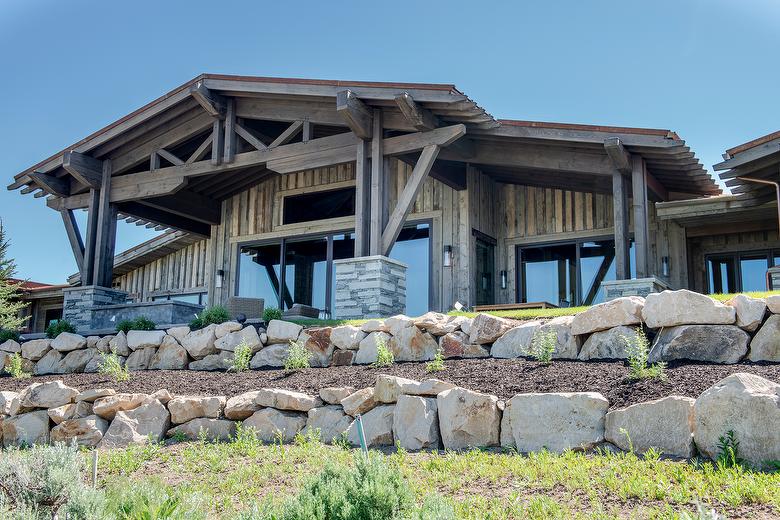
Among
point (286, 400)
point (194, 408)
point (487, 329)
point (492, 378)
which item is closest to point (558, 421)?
point (492, 378)

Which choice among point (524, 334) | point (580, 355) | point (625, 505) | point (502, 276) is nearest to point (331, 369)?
point (524, 334)

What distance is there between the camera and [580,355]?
7.40 meters

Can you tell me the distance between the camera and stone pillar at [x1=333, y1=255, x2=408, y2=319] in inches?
444

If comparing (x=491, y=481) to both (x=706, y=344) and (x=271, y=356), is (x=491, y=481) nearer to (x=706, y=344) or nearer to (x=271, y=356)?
(x=706, y=344)

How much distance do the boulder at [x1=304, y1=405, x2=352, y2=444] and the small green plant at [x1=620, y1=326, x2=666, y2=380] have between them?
2.56 m

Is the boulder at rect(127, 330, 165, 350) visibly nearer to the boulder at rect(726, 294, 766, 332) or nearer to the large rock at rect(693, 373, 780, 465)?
the boulder at rect(726, 294, 766, 332)

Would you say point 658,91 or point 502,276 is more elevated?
point 658,91

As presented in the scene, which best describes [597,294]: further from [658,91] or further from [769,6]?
[769,6]

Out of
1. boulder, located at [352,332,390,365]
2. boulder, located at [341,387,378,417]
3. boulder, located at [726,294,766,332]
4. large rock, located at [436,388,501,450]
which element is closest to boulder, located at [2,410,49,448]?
boulder, located at [352,332,390,365]

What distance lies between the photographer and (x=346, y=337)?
352 inches

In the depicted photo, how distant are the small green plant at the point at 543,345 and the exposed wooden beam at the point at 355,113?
16.6ft

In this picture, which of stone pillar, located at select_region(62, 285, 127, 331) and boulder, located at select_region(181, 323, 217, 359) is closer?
boulder, located at select_region(181, 323, 217, 359)

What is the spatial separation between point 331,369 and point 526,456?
10.7ft

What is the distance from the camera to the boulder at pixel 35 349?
11500 mm
